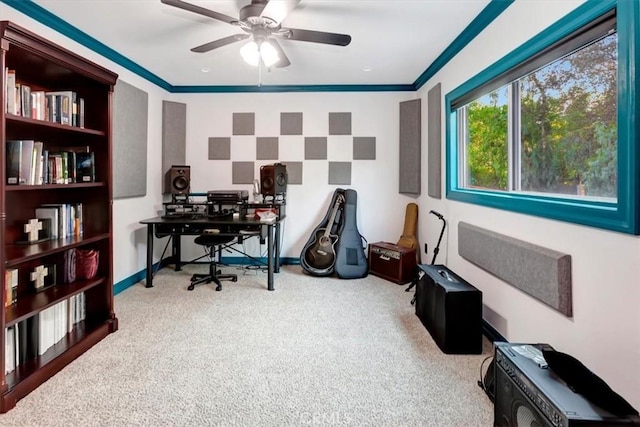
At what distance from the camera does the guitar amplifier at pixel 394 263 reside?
12.8 feet

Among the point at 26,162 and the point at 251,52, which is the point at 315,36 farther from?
the point at 26,162

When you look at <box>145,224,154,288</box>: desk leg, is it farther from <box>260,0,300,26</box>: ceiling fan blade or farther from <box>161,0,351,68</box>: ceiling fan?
<box>260,0,300,26</box>: ceiling fan blade

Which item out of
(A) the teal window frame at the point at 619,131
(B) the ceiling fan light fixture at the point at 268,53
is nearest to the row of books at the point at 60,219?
(B) the ceiling fan light fixture at the point at 268,53

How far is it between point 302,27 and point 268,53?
516 millimetres

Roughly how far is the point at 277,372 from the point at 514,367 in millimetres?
1279

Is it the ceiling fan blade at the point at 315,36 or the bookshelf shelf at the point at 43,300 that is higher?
the ceiling fan blade at the point at 315,36

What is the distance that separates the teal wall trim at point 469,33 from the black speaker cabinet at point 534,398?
216cm

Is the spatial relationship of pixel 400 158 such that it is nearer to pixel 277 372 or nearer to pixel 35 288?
pixel 277 372

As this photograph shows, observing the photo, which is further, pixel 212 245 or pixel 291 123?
pixel 291 123

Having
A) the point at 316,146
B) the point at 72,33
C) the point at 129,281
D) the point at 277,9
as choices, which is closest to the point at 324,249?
the point at 316,146

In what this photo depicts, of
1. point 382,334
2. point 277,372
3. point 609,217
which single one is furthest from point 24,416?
point 609,217

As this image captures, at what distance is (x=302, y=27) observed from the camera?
2.86 metres

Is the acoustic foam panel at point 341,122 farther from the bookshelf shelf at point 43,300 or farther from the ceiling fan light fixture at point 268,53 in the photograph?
the bookshelf shelf at point 43,300

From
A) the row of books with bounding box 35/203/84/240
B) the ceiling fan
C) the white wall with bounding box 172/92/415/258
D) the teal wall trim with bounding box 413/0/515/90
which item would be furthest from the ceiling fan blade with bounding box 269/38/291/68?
the row of books with bounding box 35/203/84/240
